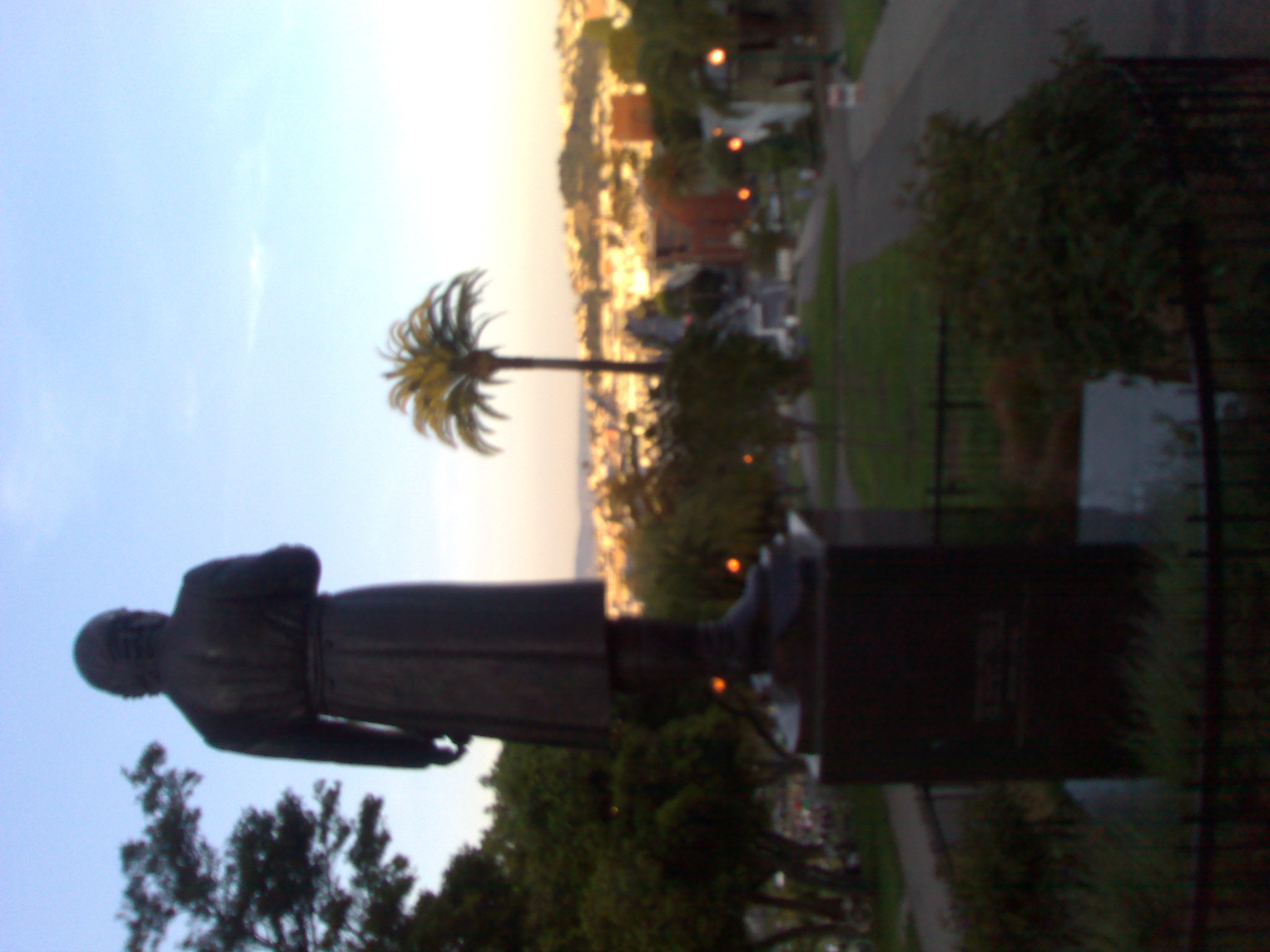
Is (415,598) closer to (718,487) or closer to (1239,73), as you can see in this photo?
(1239,73)

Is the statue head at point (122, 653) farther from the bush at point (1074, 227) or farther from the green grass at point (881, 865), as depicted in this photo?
the green grass at point (881, 865)

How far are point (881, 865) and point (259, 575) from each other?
14.5 meters

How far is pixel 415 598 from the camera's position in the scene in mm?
5582

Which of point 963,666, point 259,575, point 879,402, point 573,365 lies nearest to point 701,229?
point 573,365

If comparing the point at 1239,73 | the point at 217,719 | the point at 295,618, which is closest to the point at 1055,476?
the point at 1239,73

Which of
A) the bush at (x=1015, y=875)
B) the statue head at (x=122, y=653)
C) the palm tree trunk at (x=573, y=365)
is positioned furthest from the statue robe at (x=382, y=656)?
the palm tree trunk at (x=573, y=365)

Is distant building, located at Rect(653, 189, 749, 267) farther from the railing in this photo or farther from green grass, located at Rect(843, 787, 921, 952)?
the railing

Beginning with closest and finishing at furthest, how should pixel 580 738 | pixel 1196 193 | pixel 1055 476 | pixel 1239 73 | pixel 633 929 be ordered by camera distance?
pixel 1196 193, pixel 580 738, pixel 1239 73, pixel 1055 476, pixel 633 929

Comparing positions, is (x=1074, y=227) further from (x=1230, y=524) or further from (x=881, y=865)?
(x=881, y=865)

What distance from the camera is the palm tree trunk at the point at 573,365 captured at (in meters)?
16.5

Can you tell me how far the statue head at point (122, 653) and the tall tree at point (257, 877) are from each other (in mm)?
6704

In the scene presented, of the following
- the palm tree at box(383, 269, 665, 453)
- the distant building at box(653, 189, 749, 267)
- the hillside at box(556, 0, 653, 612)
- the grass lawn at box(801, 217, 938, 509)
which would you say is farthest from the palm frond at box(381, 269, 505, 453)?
the hillside at box(556, 0, 653, 612)

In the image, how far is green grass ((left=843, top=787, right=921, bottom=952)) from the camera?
14.8 meters

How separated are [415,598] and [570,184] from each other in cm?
7917
